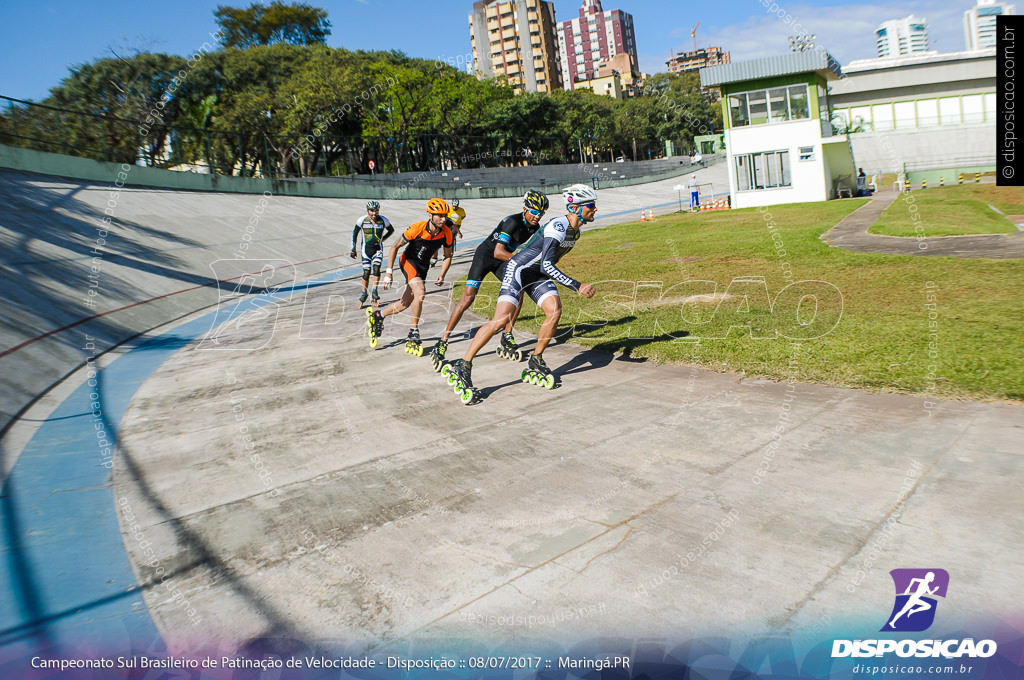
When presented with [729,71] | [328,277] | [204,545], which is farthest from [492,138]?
[204,545]

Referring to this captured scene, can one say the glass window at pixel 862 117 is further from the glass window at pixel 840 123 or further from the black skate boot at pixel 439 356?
the black skate boot at pixel 439 356

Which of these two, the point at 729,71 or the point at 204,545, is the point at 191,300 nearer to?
the point at 204,545

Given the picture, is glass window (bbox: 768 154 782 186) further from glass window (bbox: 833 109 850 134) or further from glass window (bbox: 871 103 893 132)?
glass window (bbox: 871 103 893 132)

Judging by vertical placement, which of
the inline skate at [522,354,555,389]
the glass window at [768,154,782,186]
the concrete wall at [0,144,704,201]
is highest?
the concrete wall at [0,144,704,201]

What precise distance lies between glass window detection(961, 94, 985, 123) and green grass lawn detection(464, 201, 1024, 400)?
5321 centimetres

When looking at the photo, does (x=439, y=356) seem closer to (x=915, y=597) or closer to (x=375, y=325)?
(x=375, y=325)

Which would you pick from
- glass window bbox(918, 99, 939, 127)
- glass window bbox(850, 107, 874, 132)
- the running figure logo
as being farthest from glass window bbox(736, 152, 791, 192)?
the running figure logo

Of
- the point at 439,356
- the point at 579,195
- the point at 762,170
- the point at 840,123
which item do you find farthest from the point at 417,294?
the point at 840,123

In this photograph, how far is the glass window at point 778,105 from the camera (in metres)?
35.8

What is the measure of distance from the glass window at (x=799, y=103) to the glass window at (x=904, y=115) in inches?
1258

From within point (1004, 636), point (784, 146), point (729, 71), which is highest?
point (729, 71)

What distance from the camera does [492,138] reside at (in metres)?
72.6

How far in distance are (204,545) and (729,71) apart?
3719cm

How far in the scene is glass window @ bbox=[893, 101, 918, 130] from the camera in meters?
60.1
